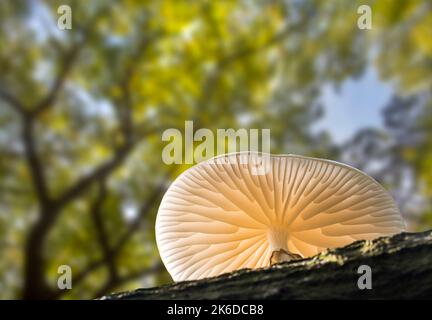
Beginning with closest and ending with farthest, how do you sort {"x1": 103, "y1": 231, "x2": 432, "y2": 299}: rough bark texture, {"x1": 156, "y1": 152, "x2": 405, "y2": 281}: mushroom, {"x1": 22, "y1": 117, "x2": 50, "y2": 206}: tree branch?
{"x1": 103, "y1": 231, "x2": 432, "y2": 299}: rough bark texture → {"x1": 156, "y1": 152, "x2": 405, "y2": 281}: mushroom → {"x1": 22, "y1": 117, "x2": 50, "y2": 206}: tree branch

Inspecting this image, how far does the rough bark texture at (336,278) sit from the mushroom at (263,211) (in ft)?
1.03

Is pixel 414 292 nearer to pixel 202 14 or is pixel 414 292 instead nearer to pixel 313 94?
pixel 313 94

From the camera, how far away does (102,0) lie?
425cm

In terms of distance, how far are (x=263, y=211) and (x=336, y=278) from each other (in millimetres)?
517

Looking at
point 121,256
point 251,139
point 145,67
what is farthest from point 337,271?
point 145,67

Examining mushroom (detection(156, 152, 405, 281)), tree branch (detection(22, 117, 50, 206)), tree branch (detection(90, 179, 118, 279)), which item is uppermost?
tree branch (detection(22, 117, 50, 206))

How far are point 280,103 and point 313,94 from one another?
0.26 metres

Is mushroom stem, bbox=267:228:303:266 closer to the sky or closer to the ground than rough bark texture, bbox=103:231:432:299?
closer to the sky

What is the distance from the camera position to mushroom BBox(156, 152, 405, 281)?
1.23 metres

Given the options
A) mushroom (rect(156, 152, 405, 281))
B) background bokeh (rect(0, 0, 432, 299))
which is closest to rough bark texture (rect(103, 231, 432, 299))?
mushroom (rect(156, 152, 405, 281))

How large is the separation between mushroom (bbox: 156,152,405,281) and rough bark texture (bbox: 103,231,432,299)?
1.03 feet

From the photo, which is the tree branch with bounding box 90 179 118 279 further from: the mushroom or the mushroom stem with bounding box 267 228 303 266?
the mushroom stem with bounding box 267 228 303 266

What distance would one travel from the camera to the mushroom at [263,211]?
1230 millimetres

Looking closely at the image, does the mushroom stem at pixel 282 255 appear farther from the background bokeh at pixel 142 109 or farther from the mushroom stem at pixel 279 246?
the background bokeh at pixel 142 109
